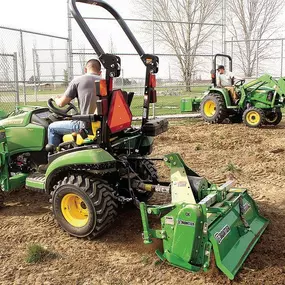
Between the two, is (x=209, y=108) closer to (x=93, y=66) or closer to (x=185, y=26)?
(x=185, y=26)

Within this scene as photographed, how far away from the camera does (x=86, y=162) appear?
12.3 feet

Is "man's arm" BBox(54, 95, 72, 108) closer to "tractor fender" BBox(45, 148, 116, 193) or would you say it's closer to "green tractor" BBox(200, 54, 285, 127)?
"tractor fender" BBox(45, 148, 116, 193)

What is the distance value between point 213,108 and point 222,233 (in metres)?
9.56

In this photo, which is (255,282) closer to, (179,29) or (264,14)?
(179,29)

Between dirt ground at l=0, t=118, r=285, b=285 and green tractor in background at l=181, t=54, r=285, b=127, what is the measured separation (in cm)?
476

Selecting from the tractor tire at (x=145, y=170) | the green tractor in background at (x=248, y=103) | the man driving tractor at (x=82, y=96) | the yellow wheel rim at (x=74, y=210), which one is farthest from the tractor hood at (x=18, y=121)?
the green tractor in background at (x=248, y=103)

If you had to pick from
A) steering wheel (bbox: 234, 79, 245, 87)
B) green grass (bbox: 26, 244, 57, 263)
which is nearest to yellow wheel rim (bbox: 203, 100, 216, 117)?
steering wheel (bbox: 234, 79, 245, 87)

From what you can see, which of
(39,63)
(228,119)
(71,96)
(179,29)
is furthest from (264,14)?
(71,96)

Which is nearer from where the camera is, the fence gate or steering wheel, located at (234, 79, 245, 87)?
the fence gate

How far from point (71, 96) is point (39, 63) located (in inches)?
399

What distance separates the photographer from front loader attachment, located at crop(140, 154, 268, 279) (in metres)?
3.17

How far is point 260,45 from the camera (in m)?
19.4

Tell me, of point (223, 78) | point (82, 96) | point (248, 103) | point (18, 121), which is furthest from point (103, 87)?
point (223, 78)

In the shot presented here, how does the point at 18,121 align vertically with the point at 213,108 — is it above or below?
above
